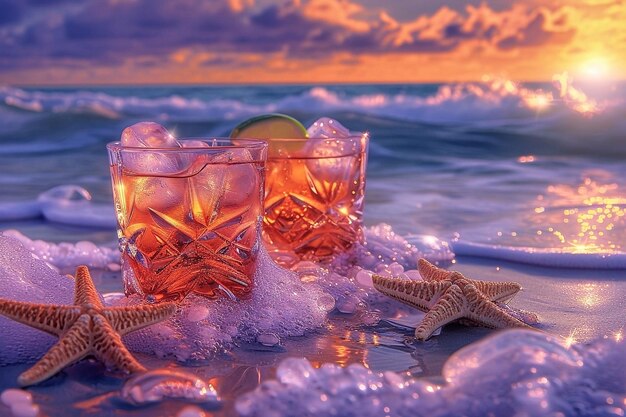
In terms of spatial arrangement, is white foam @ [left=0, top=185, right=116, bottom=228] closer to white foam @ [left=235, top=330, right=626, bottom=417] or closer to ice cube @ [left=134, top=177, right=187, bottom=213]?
ice cube @ [left=134, top=177, right=187, bottom=213]

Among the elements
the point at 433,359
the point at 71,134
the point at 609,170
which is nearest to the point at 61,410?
the point at 433,359

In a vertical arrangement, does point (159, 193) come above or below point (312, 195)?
above

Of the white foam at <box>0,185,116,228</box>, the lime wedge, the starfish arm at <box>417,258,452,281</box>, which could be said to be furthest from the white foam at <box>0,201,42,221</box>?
the starfish arm at <box>417,258,452,281</box>

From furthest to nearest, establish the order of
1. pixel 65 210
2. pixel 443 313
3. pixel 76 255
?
pixel 65 210 < pixel 76 255 < pixel 443 313

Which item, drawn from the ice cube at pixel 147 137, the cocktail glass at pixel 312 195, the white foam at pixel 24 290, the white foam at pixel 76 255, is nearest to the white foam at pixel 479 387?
the white foam at pixel 24 290

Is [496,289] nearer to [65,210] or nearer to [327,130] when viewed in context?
[327,130]

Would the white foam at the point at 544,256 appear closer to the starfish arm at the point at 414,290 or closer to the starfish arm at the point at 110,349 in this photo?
the starfish arm at the point at 414,290

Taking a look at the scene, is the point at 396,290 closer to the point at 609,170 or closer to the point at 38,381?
the point at 38,381

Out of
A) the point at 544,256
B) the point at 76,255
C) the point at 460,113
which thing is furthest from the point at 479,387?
the point at 460,113
